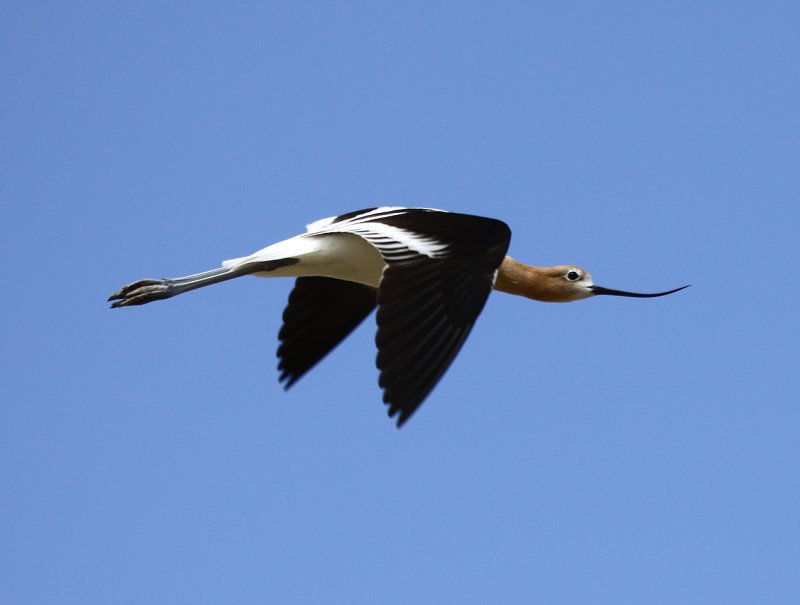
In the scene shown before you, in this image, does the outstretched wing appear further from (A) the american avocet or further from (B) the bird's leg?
(B) the bird's leg

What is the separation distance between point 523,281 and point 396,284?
2.49 metres

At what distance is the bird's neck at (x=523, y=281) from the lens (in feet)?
30.2

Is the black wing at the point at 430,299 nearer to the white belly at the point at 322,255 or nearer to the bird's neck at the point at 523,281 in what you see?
the white belly at the point at 322,255

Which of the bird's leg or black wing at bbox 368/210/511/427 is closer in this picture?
black wing at bbox 368/210/511/427

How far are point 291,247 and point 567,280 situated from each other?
7.33 ft

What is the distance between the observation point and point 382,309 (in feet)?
22.3

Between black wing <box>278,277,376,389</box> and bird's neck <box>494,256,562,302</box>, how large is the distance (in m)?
1.04

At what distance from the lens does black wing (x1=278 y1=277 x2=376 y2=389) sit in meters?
9.37

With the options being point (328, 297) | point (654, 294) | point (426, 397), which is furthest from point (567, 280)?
point (426, 397)

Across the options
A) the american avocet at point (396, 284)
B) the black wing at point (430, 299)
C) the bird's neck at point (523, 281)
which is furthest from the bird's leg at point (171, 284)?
the bird's neck at point (523, 281)

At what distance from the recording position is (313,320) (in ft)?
30.8

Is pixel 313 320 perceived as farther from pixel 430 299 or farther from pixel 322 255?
pixel 430 299

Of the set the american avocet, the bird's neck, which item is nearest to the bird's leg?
the american avocet

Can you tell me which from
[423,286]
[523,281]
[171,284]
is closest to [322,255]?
[171,284]
